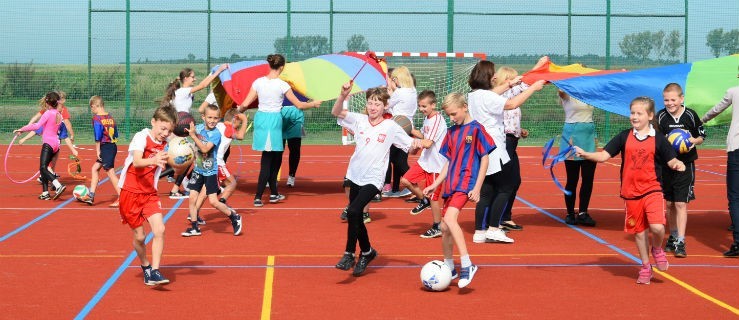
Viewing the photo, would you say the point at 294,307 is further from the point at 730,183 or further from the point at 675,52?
the point at 675,52

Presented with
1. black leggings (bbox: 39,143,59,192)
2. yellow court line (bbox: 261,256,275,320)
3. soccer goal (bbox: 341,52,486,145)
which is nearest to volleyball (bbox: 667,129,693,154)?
yellow court line (bbox: 261,256,275,320)

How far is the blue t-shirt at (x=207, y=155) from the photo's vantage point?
36.3ft

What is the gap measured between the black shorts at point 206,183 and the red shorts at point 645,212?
185 inches

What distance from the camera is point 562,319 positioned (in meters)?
7.25

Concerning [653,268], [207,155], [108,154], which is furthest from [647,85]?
[108,154]

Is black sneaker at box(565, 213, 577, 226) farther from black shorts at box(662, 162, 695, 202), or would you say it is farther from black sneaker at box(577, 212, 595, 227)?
black shorts at box(662, 162, 695, 202)

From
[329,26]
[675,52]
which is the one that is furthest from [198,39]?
[675,52]

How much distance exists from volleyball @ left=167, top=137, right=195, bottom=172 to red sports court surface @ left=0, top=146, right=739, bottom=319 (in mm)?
1009

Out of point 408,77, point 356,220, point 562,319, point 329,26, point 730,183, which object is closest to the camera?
point 562,319

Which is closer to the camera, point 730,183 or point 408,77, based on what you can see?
point 730,183

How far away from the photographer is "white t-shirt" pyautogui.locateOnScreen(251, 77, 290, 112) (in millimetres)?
13656

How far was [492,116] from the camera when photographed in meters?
10.2

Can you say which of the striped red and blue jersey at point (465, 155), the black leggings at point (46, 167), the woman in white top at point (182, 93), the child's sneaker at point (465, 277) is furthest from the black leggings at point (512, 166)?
the black leggings at point (46, 167)

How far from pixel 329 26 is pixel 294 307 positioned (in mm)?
19084
